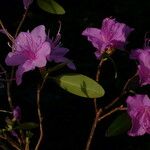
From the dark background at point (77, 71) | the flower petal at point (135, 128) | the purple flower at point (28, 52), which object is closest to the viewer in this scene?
the purple flower at point (28, 52)

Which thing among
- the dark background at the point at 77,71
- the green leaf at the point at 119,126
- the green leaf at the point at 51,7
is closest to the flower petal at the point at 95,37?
the green leaf at the point at 51,7

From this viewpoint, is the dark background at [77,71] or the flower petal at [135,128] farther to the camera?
the dark background at [77,71]

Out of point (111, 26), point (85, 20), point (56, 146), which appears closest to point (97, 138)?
point (56, 146)

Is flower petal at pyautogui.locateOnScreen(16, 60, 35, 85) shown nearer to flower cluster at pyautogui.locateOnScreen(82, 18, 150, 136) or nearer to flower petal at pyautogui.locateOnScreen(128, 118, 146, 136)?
flower cluster at pyautogui.locateOnScreen(82, 18, 150, 136)

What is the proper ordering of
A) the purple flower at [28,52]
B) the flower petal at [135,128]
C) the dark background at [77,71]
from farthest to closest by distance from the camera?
the dark background at [77,71] → the flower petal at [135,128] → the purple flower at [28,52]

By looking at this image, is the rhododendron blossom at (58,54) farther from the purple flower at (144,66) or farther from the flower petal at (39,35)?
the purple flower at (144,66)

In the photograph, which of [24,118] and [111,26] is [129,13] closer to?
[24,118]
